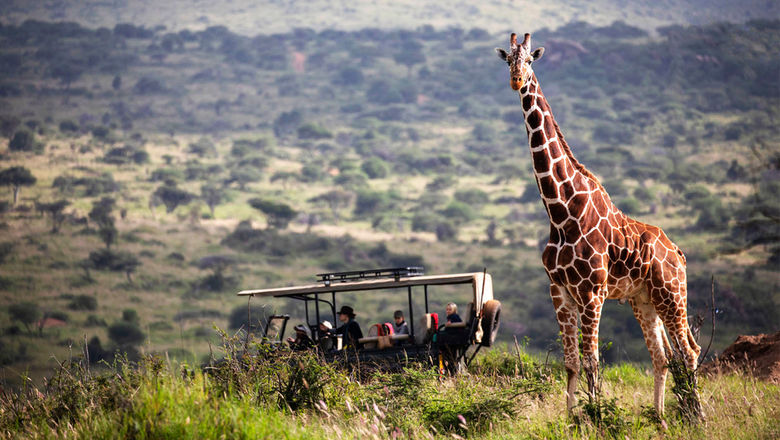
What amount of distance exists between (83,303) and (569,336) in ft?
233

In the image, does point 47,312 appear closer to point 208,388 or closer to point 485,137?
point 208,388

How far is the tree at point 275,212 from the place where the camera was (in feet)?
321

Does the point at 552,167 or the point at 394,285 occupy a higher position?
the point at 552,167

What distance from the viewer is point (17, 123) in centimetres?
12150

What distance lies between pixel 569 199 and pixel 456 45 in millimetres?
184419

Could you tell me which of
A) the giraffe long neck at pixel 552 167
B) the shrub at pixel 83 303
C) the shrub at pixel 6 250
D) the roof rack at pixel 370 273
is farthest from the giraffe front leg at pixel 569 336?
the shrub at pixel 6 250

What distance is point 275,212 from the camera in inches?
3878

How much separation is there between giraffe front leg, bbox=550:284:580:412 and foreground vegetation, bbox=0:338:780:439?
360 millimetres

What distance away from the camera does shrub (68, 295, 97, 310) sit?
246 ft

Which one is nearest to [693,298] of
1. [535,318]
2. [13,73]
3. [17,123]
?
[535,318]

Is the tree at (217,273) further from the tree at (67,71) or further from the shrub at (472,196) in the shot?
the tree at (67,71)

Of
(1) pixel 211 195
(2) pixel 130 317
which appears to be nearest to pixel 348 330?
(2) pixel 130 317

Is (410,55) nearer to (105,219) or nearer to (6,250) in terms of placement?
(105,219)

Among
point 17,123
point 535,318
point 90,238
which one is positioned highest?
point 17,123
